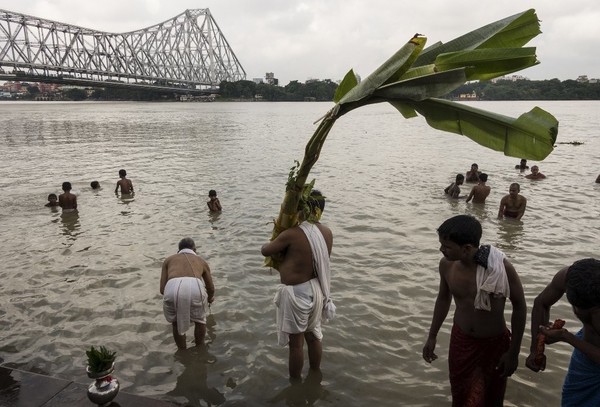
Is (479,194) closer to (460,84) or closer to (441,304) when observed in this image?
(441,304)

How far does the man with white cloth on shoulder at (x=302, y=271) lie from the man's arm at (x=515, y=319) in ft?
4.77

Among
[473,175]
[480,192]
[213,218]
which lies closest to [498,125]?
[213,218]

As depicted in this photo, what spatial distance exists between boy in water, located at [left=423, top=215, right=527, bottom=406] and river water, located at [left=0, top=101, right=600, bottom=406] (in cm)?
110

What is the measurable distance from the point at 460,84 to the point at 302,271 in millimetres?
2005

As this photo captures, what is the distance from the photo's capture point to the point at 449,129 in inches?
104

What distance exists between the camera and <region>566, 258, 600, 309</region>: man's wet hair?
2.26 meters

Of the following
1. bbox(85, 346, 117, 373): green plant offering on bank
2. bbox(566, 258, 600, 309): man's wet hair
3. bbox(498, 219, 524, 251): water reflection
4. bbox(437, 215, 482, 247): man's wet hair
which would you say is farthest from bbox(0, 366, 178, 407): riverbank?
bbox(498, 219, 524, 251): water reflection

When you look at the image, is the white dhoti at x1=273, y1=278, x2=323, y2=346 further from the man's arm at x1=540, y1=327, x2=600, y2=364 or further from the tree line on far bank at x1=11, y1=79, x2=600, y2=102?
the tree line on far bank at x1=11, y1=79, x2=600, y2=102

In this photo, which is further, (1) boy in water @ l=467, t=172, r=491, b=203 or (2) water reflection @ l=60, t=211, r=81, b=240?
(1) boy in water @ l=467, t=172, r=491, b=203

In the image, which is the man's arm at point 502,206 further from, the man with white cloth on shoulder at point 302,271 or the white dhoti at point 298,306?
the white dhoti at point 298,306

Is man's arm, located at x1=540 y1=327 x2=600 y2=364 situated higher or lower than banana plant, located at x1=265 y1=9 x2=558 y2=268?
lower

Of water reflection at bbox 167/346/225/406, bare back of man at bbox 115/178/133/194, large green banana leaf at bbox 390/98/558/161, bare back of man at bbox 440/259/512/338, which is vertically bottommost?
water reflection at bbox 167/346/225/406

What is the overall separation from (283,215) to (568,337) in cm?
208

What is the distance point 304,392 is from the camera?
4121 mm
